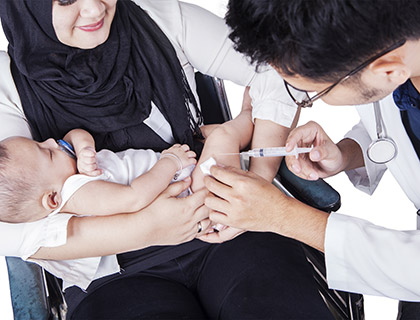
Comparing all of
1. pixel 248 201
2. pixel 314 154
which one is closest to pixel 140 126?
pixel 248 201

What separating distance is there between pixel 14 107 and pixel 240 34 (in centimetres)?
93

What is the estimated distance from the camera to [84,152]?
1.62 metres

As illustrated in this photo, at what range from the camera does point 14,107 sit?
5.67 ft

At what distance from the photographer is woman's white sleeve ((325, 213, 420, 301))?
145 centimetres

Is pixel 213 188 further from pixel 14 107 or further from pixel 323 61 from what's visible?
pixel 14 107

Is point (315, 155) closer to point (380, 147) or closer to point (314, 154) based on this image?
point (314, 154)

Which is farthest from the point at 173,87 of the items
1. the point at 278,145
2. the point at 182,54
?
the point at 278,145

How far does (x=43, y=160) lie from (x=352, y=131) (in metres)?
1.24

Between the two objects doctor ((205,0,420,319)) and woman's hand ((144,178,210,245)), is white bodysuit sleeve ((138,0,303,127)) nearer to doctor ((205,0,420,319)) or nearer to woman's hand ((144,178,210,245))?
doctor ((205,0,420,319))

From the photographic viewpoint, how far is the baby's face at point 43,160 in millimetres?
1553

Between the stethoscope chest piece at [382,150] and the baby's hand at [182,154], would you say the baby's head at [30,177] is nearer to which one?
the baby's hand at [182,154]

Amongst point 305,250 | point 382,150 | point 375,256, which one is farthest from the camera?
point 305,250

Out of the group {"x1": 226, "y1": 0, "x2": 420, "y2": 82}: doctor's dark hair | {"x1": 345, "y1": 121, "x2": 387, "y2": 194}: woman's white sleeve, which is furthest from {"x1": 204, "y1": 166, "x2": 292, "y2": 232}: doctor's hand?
{"x1": 345, "y1": 121, "x2": 387, "y2": 194}: woman's white sleeve

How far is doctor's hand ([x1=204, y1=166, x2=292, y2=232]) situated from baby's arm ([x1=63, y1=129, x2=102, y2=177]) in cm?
42
